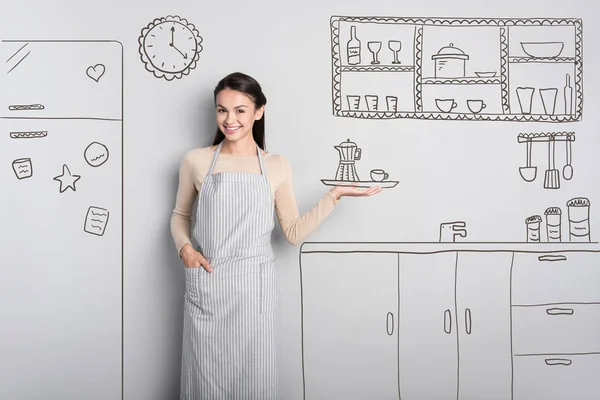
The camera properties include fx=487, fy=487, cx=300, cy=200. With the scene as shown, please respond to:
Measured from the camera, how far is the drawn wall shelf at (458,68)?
5.54 ft

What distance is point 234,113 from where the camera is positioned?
1.50m

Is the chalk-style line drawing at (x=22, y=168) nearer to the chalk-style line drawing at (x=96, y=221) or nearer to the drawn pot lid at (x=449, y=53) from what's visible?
the chalk-style line drawing at (x=96, y=221)

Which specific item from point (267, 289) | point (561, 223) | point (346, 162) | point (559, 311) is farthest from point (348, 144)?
A: point (559, 311)

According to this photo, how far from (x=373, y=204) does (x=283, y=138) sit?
39 cm

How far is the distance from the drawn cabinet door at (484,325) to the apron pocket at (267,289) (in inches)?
26.3

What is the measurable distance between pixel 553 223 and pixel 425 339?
24.1 inches

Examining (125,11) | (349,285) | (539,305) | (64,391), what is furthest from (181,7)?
(539,305)

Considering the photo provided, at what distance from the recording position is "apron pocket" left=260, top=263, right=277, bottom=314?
1.48m

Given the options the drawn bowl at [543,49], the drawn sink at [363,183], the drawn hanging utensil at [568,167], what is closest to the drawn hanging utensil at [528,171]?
the drawn hanging utensil at [568,167]

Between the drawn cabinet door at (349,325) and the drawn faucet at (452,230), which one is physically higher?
the drawn faucet at (452,230)

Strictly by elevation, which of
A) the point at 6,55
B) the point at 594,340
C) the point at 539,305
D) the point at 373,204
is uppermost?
the point at 6,55

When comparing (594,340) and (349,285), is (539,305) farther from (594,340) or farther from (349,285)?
(349,285)

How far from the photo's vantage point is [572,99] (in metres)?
1.72

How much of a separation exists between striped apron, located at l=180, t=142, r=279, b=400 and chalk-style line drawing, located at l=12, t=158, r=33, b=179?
64 cm
